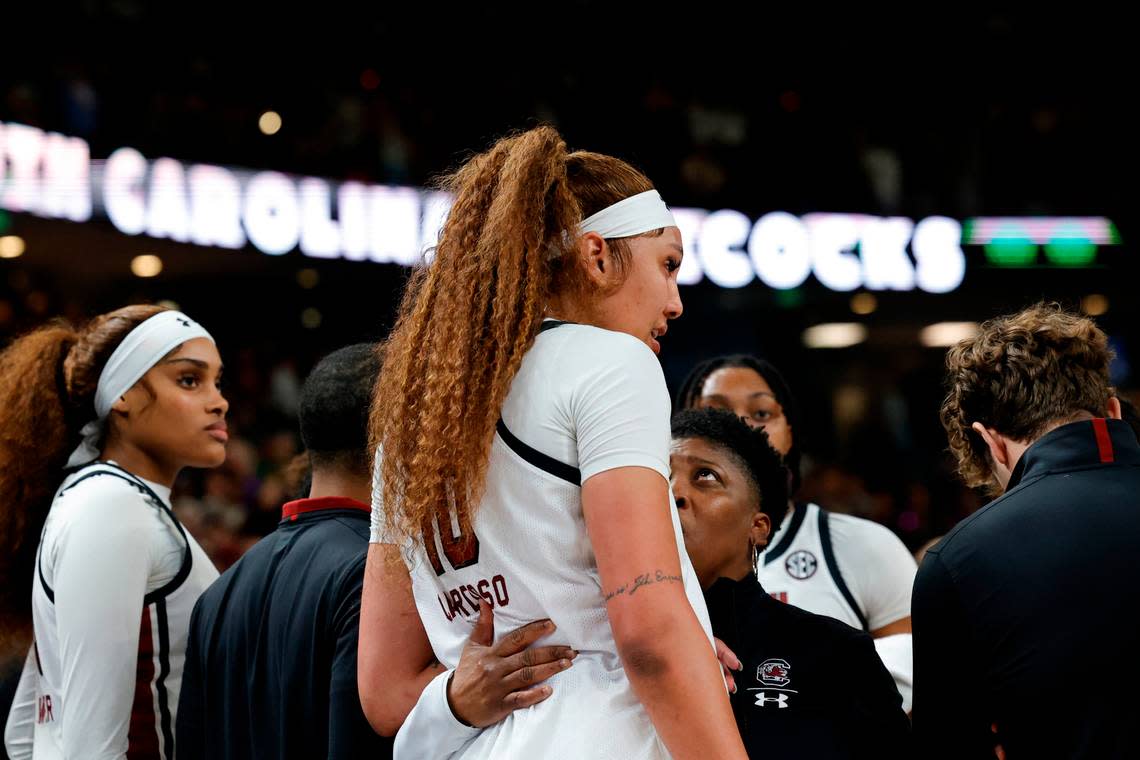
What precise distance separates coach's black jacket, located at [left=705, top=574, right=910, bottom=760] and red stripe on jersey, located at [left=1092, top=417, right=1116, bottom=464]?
0.52 m

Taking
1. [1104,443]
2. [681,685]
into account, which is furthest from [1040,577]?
[681,685]

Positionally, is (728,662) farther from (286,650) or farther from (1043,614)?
(286,650)

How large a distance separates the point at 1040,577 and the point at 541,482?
0.89m

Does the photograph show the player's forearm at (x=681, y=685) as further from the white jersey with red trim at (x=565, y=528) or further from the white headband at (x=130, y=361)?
the white headband at (x=130, y=361)

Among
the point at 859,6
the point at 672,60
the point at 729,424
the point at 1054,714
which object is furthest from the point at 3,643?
the point at 859,6

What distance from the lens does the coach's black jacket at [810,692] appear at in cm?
208

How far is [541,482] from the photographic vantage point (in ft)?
5.47

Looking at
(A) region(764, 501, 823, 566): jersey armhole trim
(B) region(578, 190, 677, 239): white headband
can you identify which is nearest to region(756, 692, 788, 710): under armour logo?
(B) region(578, 190, 677, 239): white headband

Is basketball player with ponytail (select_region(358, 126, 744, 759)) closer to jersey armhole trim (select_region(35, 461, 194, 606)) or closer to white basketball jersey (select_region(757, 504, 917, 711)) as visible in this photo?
jersey armhole trim (select_region(35, 461, 194, 606))

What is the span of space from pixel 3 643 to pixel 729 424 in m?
1.99

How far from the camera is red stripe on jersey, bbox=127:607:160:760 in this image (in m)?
2.75

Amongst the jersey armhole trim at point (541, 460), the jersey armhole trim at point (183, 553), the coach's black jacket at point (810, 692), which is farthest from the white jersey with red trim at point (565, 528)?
the jersey armhole trim at point (183, 553)

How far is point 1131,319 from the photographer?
1395 centimetres

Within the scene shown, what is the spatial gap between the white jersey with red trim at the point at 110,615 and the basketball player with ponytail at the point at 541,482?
96 centimetres
